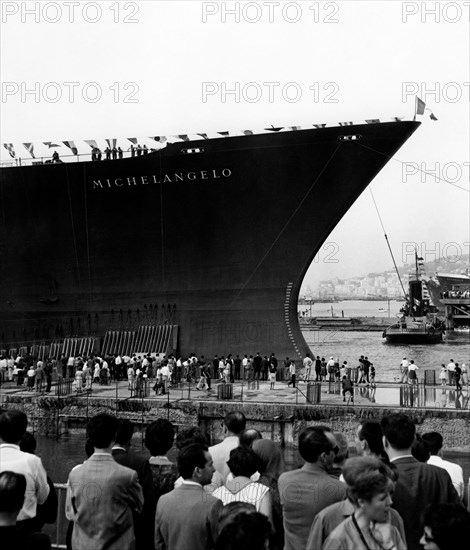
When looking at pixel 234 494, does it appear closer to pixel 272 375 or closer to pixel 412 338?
pixel 272 375

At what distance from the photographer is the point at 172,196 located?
64.6 ft

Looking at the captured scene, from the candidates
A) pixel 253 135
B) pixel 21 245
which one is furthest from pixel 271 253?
pixel 21 245

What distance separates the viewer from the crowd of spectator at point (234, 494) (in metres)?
2.51

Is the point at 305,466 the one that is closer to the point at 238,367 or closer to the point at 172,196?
the point at 238,367

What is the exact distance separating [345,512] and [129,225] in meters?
18.3

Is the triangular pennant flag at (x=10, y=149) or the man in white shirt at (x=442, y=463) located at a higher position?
the triangular pennant flag at (x=10, y=149)

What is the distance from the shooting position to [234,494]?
10.5ft

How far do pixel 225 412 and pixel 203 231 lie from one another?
7.47 meters

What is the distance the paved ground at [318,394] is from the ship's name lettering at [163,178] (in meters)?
6.79

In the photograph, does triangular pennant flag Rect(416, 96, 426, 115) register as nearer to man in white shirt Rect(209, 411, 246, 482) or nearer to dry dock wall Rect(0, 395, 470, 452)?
dry dock wall Rect(0, 395, 470, 452)

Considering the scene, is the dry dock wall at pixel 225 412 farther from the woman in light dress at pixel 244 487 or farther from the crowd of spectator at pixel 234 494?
the woman in light dress at pixel 244 487

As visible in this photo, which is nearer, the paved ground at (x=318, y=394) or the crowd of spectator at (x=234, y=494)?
the crowd of spectator at (x=234, y=494)

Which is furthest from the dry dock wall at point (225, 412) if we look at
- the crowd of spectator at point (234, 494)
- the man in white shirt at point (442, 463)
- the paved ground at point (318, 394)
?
the crowd of spectator at point (234, 494)

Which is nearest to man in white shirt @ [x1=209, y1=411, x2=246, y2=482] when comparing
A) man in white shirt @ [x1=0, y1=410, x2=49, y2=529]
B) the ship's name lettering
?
man in white shirt @ [x1=0, y1=410, x2=49, y2=529]
